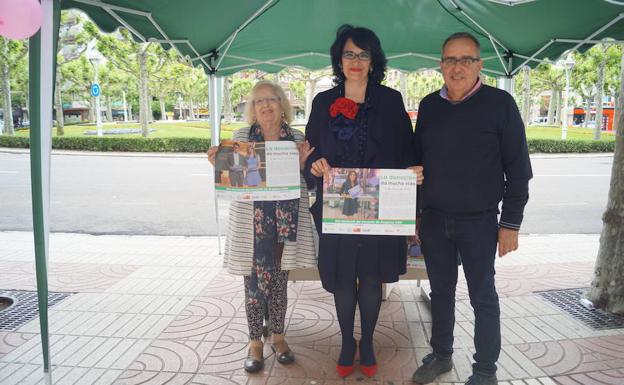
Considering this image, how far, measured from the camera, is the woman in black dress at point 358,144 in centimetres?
249

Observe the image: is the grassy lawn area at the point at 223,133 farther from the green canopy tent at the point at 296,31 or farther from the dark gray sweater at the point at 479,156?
the dark gray sweater at the point at 479,156

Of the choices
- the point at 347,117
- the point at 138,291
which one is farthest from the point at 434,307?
the point at 138,291

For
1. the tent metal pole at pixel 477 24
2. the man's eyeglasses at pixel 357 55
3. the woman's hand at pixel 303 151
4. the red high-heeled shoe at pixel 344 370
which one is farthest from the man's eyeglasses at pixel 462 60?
the tent metal pole at pixel 477 24

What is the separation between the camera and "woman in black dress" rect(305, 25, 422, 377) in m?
2.49

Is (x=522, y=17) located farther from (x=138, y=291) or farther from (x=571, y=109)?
(x=571, y=109)

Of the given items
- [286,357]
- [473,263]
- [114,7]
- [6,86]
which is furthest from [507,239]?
[6,86]

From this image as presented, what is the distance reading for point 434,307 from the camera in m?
2.82

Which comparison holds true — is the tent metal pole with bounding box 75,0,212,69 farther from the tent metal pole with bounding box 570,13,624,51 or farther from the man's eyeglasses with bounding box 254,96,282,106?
the tent metal pole with bounding box 570,13,624,51

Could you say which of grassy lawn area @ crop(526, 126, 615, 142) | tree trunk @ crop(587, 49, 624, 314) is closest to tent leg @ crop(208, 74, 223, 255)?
tree trunk @ crop(587, 49, 624, 314)

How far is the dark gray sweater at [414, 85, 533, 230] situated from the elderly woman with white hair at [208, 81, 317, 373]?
0.82 meters

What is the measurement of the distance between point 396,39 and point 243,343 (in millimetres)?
4129

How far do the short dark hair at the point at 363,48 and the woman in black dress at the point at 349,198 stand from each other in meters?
0.63

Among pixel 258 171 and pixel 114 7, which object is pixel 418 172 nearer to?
pixel 258 171

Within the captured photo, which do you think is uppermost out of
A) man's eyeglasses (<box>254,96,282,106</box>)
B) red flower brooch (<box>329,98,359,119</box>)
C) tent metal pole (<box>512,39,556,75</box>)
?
tent metal pole (<box>512,39,556,75</box>)
